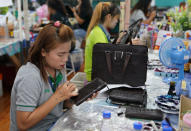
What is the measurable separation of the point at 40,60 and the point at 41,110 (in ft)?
0.93

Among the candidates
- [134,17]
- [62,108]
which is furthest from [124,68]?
[134,17]

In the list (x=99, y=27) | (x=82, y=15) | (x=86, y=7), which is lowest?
(x=99, y=27)

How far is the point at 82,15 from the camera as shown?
500 cm

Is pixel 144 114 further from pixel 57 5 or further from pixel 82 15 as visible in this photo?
pixel 82 15

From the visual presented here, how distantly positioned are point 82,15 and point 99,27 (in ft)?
8.41

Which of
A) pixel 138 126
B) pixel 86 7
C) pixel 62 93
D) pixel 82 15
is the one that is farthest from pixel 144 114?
pixel 82 15

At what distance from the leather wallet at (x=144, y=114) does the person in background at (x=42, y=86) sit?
1.06 ft

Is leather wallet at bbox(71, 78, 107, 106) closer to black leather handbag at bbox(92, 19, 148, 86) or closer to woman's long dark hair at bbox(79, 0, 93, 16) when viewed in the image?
black leather handbag at bbox(92, 19, 148, 86)

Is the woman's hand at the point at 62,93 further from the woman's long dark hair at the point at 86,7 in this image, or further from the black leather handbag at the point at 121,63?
the woman's long dark hair at the point at 86,7

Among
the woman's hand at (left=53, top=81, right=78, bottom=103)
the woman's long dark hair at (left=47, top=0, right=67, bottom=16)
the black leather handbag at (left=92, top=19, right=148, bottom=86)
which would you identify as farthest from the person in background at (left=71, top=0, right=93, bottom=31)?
the woman's hand at (left=53, top=81, right=78, bottom=103)

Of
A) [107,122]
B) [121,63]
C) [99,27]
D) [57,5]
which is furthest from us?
[57,5]

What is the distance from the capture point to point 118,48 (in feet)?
5.82

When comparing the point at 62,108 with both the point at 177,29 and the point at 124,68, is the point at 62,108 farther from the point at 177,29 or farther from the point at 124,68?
the point at 177,29

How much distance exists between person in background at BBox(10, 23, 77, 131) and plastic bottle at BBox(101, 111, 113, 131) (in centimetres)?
20
